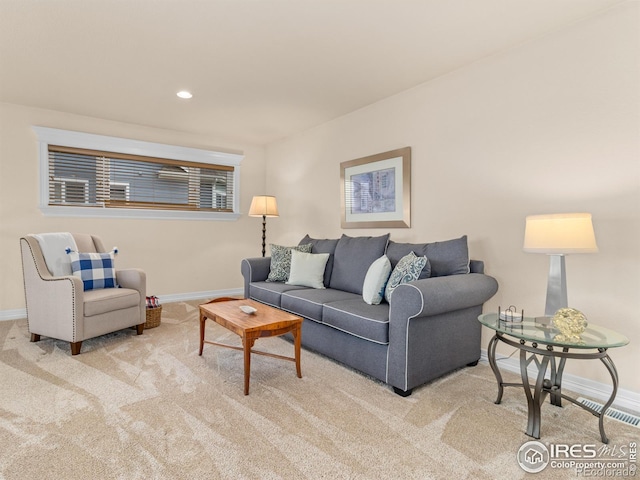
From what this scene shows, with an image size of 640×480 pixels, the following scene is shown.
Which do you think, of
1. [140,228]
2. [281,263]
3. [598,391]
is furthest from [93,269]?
[598,391]

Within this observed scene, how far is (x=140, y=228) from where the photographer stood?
187 inches

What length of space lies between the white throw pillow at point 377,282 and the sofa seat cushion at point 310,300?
0.21 meters

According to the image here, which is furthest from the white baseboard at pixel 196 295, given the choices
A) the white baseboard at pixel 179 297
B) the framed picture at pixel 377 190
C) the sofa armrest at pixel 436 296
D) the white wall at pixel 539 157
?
the sofa armrest at pixel 436 296

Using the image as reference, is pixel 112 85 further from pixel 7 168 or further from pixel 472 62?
pixel 472 62

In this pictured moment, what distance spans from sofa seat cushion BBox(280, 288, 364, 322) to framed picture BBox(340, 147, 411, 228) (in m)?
0.97

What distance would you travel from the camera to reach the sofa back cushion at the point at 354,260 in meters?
3.30

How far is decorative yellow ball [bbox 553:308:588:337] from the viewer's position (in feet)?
5.86

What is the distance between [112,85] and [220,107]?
104 cm

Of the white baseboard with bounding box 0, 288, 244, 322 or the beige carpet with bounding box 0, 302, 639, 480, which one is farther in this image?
the white baseboard with bounding box 0, 288, 244, 322

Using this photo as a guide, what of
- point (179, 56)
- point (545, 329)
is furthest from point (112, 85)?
point (545, 329)

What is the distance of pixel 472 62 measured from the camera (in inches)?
116

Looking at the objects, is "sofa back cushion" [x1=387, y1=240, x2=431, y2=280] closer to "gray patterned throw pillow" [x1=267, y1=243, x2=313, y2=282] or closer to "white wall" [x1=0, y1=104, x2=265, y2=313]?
"gray patterned throw pillow" [x1=267, y1=243, x2=313, y2=282]

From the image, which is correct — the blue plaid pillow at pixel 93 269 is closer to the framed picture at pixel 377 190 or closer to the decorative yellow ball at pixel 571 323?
the framed picture at pixel 377 190

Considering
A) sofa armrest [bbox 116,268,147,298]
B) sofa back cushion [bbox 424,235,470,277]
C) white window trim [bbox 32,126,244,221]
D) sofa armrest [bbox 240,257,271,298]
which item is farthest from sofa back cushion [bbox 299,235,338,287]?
white window trim [bbox 32,126,244,221]
